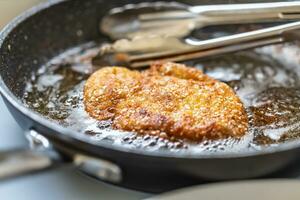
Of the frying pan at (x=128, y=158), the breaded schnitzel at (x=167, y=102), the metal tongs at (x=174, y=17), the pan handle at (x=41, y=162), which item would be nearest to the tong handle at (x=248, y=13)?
the metal tongs at (x=174, y=17)

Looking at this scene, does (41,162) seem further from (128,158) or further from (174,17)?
(174,17)

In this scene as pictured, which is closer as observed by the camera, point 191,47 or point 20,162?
point 20,162

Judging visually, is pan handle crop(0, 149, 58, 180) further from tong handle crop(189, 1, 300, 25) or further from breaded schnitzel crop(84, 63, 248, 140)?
tong handle crop(189, 1, 300, 25)

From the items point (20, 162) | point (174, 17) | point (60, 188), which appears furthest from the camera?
point (174, 17)

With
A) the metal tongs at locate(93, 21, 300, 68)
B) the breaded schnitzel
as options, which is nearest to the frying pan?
the breaded schnitzel

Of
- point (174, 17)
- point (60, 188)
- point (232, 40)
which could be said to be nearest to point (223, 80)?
point (232, 40)
